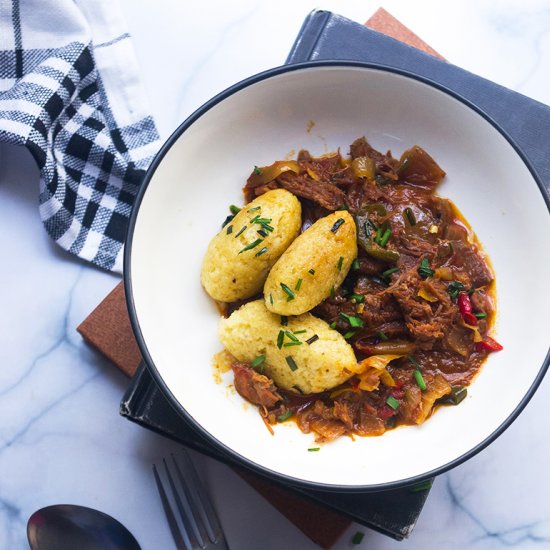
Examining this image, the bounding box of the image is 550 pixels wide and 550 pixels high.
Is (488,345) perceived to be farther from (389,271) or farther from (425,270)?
(389,271)

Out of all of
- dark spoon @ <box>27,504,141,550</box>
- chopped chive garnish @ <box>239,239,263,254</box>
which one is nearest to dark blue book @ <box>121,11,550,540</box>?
chopped chive garnish @ <box>239,239,263,254</box>

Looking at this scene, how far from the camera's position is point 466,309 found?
9.73 feet

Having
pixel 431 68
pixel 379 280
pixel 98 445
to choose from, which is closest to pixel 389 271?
pixel 379 280

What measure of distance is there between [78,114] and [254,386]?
1.70 meters

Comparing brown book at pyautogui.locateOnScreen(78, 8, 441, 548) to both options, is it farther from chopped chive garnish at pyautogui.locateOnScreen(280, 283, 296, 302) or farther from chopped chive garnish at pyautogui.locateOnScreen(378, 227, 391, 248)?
chopped chive garnish at pyautogui.locateOnScreen(378, 227, 391, 248)

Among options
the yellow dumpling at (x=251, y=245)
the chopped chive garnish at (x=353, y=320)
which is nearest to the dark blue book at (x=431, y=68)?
the yellow dumpling at (x=251, y=245)

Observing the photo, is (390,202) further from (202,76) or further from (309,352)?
(202,76)

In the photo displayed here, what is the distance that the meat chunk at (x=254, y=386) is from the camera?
287 centimetres

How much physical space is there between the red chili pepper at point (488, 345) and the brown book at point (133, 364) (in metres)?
1.06

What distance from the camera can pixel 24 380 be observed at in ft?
11.1

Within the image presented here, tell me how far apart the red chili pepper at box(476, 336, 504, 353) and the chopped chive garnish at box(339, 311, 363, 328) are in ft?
1.90

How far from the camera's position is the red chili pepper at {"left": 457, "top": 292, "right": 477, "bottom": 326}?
9.73 feet

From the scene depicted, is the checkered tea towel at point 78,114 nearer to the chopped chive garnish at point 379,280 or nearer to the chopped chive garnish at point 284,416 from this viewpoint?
the chopped chive garnish at point 284,416

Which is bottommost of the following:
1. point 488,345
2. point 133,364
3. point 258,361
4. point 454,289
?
point 133,364
